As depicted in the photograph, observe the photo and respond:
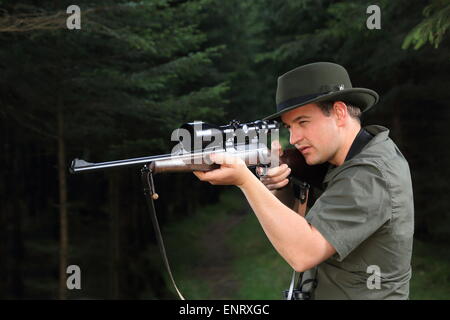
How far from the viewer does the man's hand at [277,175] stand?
342cm

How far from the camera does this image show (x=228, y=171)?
9.14 ft

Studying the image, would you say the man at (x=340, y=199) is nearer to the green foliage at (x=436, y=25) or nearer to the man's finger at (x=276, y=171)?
the man's finger at (x=276, y=171)

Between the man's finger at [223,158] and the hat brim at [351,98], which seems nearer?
the man's finger at [223,158]

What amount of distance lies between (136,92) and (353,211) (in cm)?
1192

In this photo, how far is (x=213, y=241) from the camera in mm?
23562

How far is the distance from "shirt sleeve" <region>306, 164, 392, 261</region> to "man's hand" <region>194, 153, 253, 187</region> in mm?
407

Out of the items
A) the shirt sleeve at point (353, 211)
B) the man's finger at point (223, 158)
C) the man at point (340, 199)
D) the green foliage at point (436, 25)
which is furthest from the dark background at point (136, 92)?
the man's finger at point (223, 158)

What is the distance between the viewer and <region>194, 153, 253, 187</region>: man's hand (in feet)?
9.04

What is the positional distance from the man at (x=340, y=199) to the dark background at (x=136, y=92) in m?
4.35

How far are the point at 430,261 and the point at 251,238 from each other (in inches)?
356

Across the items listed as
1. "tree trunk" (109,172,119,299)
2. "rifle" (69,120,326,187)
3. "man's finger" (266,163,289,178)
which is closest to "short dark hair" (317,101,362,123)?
"rifle" (69,120,326,187)

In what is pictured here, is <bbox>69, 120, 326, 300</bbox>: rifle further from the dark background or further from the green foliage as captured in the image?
the dark background

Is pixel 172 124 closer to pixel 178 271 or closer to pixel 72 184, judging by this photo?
pixel 178 271

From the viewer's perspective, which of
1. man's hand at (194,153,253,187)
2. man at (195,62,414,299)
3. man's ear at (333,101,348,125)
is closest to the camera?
man at (195,62,414,299)
